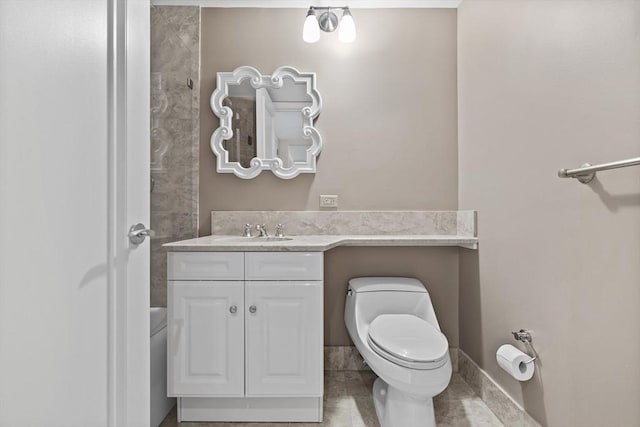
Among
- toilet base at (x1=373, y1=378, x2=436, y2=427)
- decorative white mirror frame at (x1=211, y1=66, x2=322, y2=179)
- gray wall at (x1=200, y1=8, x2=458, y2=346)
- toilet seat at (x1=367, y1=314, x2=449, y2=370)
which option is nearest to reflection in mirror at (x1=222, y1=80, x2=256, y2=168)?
decorative white mirror frame at (x1=211, y1=66, x2=322, y2=179)

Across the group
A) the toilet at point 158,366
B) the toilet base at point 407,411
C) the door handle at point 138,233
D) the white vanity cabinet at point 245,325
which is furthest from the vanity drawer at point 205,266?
the toilet base at point 407,411

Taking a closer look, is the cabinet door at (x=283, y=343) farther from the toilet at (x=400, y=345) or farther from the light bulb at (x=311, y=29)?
the light bulb at (x=311, y=29)

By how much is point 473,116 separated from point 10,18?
2.11 m

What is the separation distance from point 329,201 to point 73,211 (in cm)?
174

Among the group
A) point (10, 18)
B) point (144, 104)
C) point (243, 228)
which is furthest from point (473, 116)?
point (10, 18)

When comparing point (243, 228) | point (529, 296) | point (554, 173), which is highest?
point (554, 173)

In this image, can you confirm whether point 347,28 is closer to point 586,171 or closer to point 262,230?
point 262,230

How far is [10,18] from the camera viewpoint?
0.61 m

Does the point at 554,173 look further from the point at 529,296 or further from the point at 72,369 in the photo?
the point at 72,369

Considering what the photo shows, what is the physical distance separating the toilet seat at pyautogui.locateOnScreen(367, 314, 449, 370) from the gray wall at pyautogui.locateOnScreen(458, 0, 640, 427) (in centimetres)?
36

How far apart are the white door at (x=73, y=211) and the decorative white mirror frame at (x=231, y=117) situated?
129 centimetres

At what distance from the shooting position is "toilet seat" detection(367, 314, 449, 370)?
155 cm

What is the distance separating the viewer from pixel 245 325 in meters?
1.76

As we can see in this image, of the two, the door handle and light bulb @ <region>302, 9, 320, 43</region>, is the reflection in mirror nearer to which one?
light bulb @ <region>302, 9, 320, 43</region>
